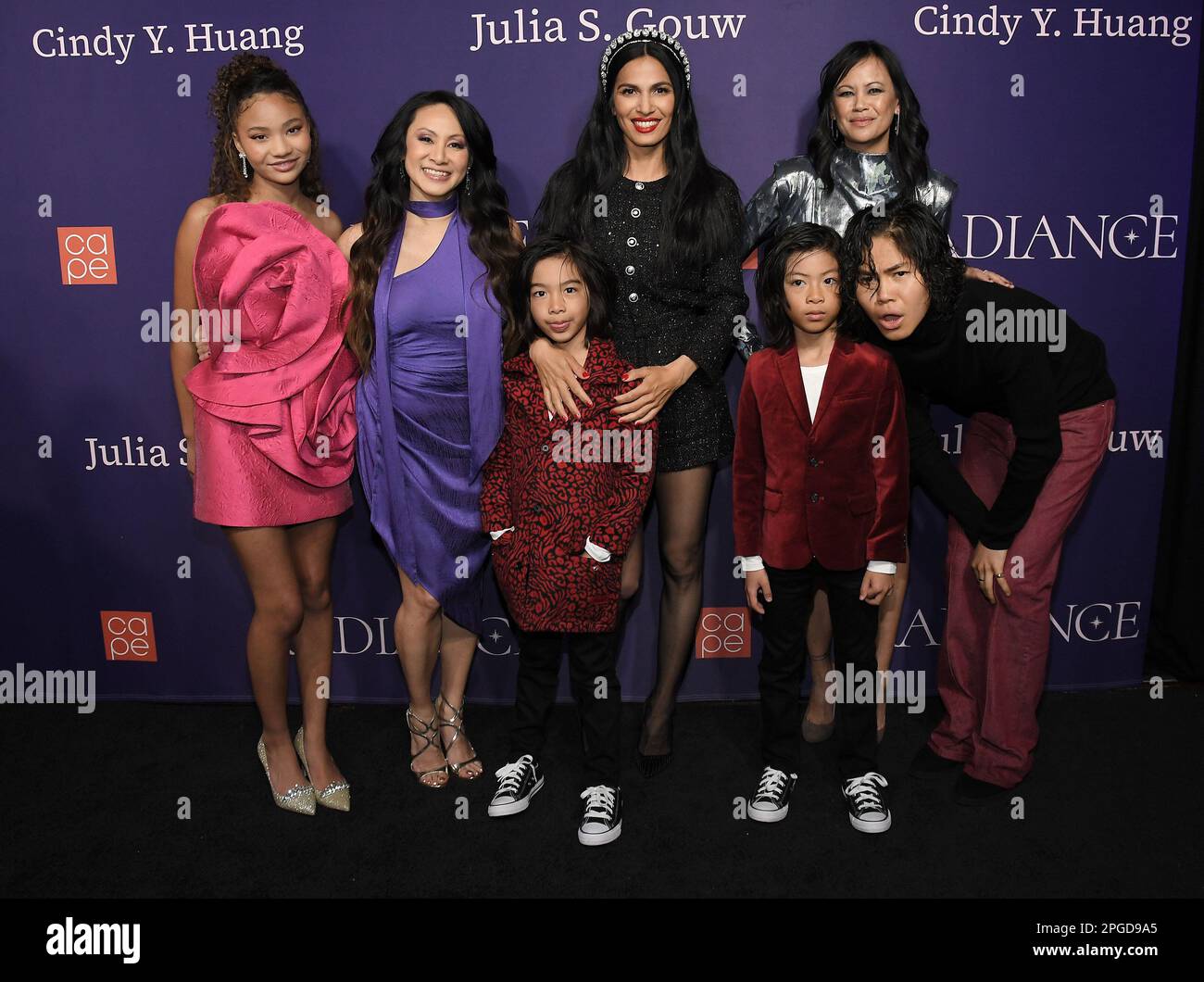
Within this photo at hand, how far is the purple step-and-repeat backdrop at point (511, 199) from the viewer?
2926mm

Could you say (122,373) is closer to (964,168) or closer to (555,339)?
(555,339)

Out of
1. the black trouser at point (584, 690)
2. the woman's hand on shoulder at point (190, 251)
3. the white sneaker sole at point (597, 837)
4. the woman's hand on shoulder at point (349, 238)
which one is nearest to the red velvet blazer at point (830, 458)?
the black trouser at point (584, 690)

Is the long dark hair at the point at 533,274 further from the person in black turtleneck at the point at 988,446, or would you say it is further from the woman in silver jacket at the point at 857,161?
the person in black turtleneck at the point at 988,446

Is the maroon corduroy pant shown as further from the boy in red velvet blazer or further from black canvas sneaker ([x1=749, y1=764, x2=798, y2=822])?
black canvas sneaker ([x1=749, y1=764, x2=798, y2=822])

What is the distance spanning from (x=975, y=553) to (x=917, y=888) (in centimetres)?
91

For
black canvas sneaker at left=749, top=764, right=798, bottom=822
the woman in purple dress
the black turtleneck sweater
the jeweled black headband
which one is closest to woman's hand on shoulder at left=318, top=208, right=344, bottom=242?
the woman in purple dress

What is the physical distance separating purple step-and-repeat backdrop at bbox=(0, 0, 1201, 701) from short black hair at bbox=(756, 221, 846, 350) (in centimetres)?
61

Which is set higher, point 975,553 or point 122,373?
point 122,373

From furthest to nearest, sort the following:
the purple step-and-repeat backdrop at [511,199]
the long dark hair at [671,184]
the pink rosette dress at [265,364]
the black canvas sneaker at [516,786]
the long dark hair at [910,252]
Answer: the purple step-and-repeat backdrop at [511,199] < the black canvas sneaker at [516,786] < the long dark hair at [671,184] < the pink rosette dress at [265,364] < the long dark hair at [910,252]

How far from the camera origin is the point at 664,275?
2.61m

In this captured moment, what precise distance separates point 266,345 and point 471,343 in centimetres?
53

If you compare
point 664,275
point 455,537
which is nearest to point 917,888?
point 455,537

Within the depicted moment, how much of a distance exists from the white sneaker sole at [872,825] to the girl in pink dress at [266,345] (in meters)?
1.64

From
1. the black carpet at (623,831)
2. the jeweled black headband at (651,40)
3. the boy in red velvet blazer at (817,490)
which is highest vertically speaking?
the jeweled black headband at (651,40)
